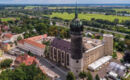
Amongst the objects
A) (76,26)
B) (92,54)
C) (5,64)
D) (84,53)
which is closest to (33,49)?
(5,64)

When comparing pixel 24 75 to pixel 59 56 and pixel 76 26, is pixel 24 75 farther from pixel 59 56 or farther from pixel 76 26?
pixel 59 56

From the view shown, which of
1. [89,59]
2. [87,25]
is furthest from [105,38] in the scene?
[87,25]

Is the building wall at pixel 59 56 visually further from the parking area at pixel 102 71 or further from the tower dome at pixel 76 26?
the tower dome at pixel 76 26

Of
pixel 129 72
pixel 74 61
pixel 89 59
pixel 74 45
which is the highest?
pixel 74 45

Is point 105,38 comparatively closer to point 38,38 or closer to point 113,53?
point 113,53

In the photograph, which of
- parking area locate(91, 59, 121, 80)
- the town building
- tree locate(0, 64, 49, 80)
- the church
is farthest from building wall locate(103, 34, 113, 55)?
tree locate(0, 64, 49, 80)
